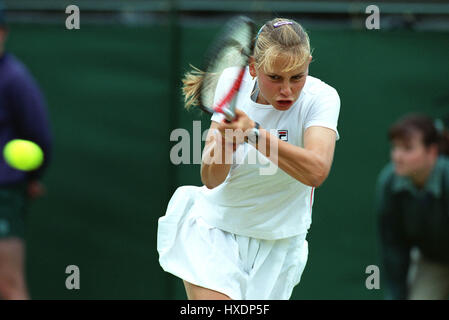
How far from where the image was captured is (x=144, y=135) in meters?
5.40

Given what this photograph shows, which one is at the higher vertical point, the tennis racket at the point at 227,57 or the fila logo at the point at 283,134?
the tennis racket at the point at 227,57

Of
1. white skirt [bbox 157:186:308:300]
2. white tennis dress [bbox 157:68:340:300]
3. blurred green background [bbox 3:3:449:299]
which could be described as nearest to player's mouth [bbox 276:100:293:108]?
white tennis dress [bbox 157:68:340:300]

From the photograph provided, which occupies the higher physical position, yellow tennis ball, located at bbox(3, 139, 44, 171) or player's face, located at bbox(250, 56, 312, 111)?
player's face, located at bbox(250, 56, 312, 111)

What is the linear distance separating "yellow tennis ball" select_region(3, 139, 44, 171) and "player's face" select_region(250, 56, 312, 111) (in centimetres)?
212

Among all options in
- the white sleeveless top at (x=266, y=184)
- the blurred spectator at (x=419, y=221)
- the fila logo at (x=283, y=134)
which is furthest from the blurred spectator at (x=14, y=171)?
the blurred spectator at (x=419, y=221)

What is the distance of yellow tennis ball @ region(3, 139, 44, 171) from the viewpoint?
4574mm

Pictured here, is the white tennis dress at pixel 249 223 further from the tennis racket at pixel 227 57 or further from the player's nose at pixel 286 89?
the player's nose at pixel 286 89

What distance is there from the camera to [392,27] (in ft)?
17.5

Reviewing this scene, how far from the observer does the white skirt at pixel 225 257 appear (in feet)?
10.3

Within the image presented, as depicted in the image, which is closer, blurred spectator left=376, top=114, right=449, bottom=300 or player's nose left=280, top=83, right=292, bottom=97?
player's nose left=280, top=83, right=292, bottom=97

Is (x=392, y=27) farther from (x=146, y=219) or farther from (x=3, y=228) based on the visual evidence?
(x=3, y=228)

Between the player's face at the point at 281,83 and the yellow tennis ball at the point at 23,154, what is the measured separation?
212cm

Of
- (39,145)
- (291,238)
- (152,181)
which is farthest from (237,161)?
(152,181)

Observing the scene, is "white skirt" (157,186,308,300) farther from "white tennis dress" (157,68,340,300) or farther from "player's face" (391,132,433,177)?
"player's face" (391,132,433,177)
